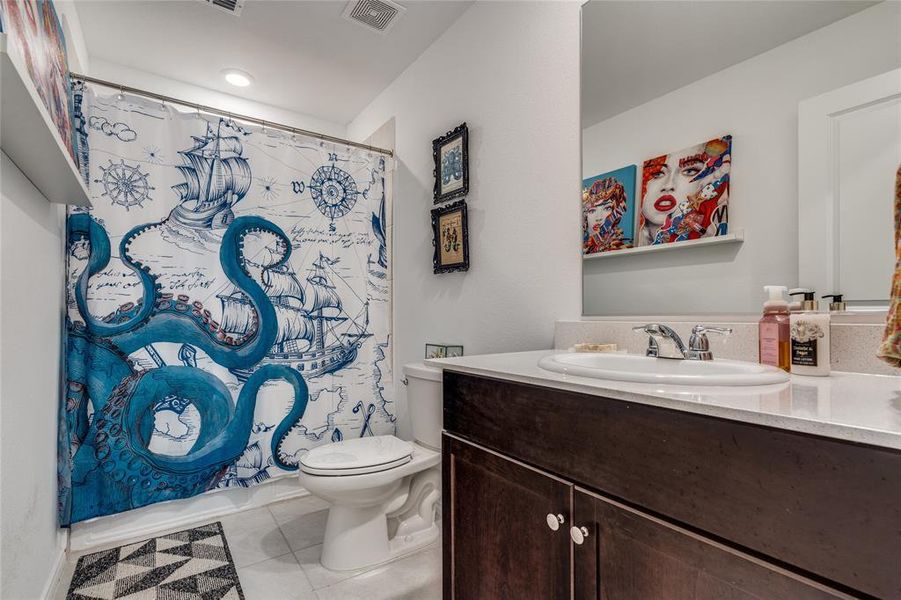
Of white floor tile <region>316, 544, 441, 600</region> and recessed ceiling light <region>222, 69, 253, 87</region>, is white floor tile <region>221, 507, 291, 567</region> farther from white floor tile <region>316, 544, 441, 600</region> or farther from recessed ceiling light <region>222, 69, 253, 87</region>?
recessed ceiling light <region>222, 69, 253, 87</region>

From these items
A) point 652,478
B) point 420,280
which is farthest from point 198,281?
point 652,478

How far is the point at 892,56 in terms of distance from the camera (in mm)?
882

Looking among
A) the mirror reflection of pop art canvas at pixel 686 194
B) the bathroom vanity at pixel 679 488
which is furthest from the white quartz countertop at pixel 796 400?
the mirror reflection of pop art canvas at pixel 686 194

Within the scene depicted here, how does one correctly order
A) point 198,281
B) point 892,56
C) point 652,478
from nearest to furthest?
point 652,478
point 892,56
point 198,281

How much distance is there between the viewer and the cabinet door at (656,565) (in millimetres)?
567

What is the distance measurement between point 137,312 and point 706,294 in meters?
2.11

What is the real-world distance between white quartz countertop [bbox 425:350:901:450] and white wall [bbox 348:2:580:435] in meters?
0.74

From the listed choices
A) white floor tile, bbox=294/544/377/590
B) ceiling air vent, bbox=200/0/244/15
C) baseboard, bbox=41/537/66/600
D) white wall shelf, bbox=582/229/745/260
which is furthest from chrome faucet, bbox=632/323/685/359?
ceiling air vent, bbox=200/0/244/15

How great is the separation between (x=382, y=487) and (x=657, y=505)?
118 cm

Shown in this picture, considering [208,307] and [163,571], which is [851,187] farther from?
[163,571]

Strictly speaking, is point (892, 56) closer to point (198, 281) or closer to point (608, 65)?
point (608, 65)

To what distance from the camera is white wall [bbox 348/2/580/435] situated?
1.55 metres

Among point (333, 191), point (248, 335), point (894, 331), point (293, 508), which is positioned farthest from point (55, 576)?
point (894, 331)

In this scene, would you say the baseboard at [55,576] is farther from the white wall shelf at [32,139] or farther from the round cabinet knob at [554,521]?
the round cabinet knob at [554,521]
